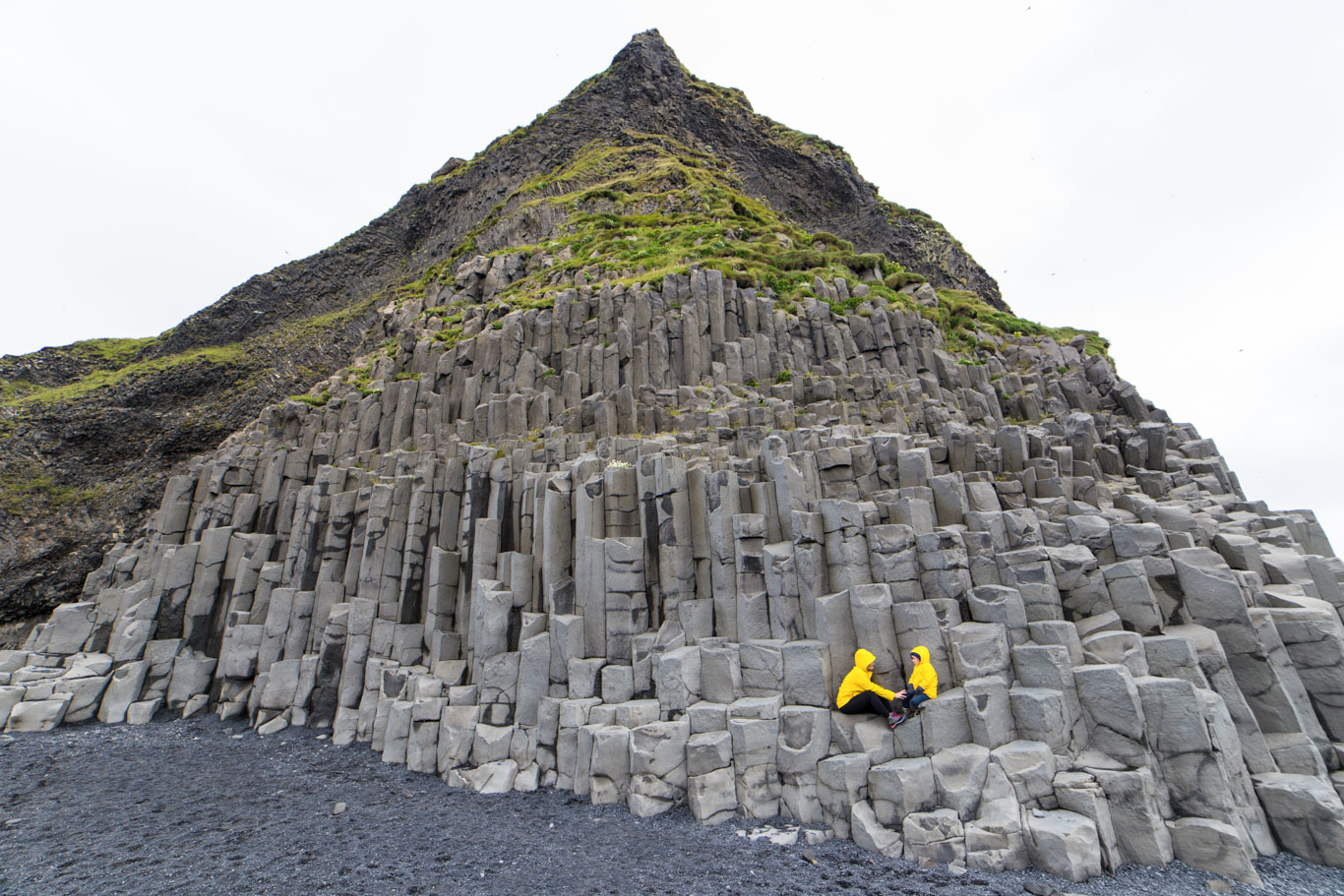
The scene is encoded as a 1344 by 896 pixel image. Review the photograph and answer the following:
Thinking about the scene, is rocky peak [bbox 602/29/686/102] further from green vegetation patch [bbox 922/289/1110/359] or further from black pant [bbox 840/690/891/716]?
black pant [bbox 840/690/891/716]

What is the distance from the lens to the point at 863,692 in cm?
847

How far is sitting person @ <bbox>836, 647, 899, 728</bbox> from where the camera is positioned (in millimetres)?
8336

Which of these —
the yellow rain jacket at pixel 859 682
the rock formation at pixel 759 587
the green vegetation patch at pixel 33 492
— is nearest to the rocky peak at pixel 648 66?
the rock formation at pixel 759 587

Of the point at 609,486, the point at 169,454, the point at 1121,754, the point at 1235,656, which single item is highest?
the point at 169,454

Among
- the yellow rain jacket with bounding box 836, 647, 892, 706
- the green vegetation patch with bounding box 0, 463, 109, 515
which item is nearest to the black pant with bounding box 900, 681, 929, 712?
the yellow rain jacket with bounding box 836, 647, 892, 706

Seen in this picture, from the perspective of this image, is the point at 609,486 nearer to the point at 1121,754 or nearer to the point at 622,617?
the point at 622,617

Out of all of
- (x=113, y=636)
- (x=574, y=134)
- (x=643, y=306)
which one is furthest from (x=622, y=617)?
(x=574, y=134)

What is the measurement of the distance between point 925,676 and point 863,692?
0.89 meters

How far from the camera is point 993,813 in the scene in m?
7.10

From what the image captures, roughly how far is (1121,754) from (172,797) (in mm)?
15487

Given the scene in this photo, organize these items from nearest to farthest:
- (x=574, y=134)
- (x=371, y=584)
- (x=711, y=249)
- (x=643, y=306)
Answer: (x=371, y=584), (x=643, y=306), (x=711, y=249), (x=574, y=134)

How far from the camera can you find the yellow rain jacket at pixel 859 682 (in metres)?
8.42

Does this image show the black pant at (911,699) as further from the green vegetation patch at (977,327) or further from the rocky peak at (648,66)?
the rocky peak at (648,66)

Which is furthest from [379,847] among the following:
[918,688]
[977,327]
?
[977,327]
